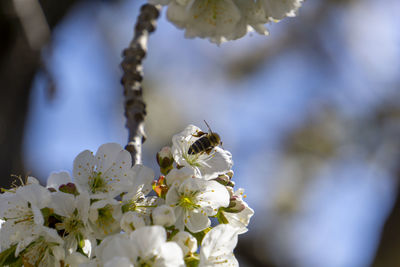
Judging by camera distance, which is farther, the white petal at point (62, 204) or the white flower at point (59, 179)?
the white flower at point (59, 179)

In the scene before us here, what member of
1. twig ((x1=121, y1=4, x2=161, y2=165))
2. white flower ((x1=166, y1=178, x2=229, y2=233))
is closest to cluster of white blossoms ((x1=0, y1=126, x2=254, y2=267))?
white flower ((x1=166, y1=178, x2=229, y2=233))

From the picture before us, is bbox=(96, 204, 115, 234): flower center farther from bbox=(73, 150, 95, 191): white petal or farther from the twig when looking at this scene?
the twig

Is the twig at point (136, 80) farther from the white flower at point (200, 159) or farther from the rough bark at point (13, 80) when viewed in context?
the rough bark at point (13, 80)

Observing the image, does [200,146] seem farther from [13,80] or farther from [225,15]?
[13,80]

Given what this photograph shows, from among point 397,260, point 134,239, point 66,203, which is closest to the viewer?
point 134,239

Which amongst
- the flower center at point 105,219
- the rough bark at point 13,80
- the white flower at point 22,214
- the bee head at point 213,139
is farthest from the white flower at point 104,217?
the rough bark at point 13,80

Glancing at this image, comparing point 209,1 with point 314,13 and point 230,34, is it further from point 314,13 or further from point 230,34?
point 314,13

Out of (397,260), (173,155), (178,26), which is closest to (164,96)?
(397,260)
